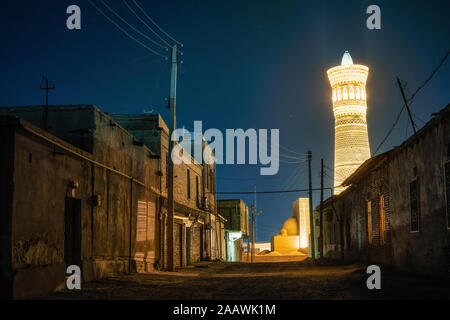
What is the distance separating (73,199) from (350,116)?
55.9 meters

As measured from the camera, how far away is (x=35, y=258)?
10727 millimetres

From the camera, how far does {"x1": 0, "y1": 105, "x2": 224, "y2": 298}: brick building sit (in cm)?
994

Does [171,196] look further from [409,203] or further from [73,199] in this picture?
[409,203]

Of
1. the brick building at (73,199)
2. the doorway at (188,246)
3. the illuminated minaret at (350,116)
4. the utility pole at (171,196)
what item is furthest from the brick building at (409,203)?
the illuminated minaret at (350,116)

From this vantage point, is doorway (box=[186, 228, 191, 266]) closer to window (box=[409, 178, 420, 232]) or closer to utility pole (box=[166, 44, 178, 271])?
utility pole (box=[166, 44, 178, 271])

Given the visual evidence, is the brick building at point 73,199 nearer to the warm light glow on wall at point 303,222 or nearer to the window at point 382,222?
the window at point 382,222

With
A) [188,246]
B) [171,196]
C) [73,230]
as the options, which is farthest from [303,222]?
[73,230]

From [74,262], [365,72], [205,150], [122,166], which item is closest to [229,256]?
[205,150]

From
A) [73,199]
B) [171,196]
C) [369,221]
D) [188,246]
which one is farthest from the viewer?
[188,246]

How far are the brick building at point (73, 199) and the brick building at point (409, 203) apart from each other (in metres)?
8.46

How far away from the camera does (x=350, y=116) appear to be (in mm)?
65562

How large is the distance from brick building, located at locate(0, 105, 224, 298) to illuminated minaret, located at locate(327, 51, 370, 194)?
45017 mm

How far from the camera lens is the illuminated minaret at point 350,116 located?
6538 cm
